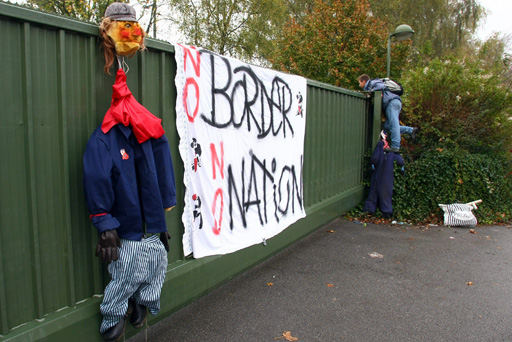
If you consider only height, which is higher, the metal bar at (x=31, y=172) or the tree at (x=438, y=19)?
the tree at (x=438, y=19)

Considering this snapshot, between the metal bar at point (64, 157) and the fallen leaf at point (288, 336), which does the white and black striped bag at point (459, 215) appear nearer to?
the fallen leaf at point (288, 336)

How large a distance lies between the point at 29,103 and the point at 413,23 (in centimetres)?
2301

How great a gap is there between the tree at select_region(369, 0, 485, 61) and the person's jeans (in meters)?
15.4

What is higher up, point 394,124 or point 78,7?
point 78,7

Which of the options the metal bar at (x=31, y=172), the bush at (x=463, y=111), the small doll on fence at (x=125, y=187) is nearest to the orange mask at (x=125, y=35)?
the small doll on fence at (x=125, y=187)

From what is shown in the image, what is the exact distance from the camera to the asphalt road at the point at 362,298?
3.13 metres

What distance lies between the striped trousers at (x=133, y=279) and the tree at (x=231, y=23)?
68.6ft

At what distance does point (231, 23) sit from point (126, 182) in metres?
22.8

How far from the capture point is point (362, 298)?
3797 millimetres

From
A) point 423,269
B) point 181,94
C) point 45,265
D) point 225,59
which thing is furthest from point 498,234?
point 45,265

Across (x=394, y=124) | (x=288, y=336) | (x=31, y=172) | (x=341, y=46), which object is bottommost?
(x=288, y=336)

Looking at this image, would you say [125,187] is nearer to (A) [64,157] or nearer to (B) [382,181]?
(A) [64,157]

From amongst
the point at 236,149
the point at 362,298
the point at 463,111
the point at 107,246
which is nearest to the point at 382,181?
the point at 463,111

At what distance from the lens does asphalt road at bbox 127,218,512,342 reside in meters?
3.13
